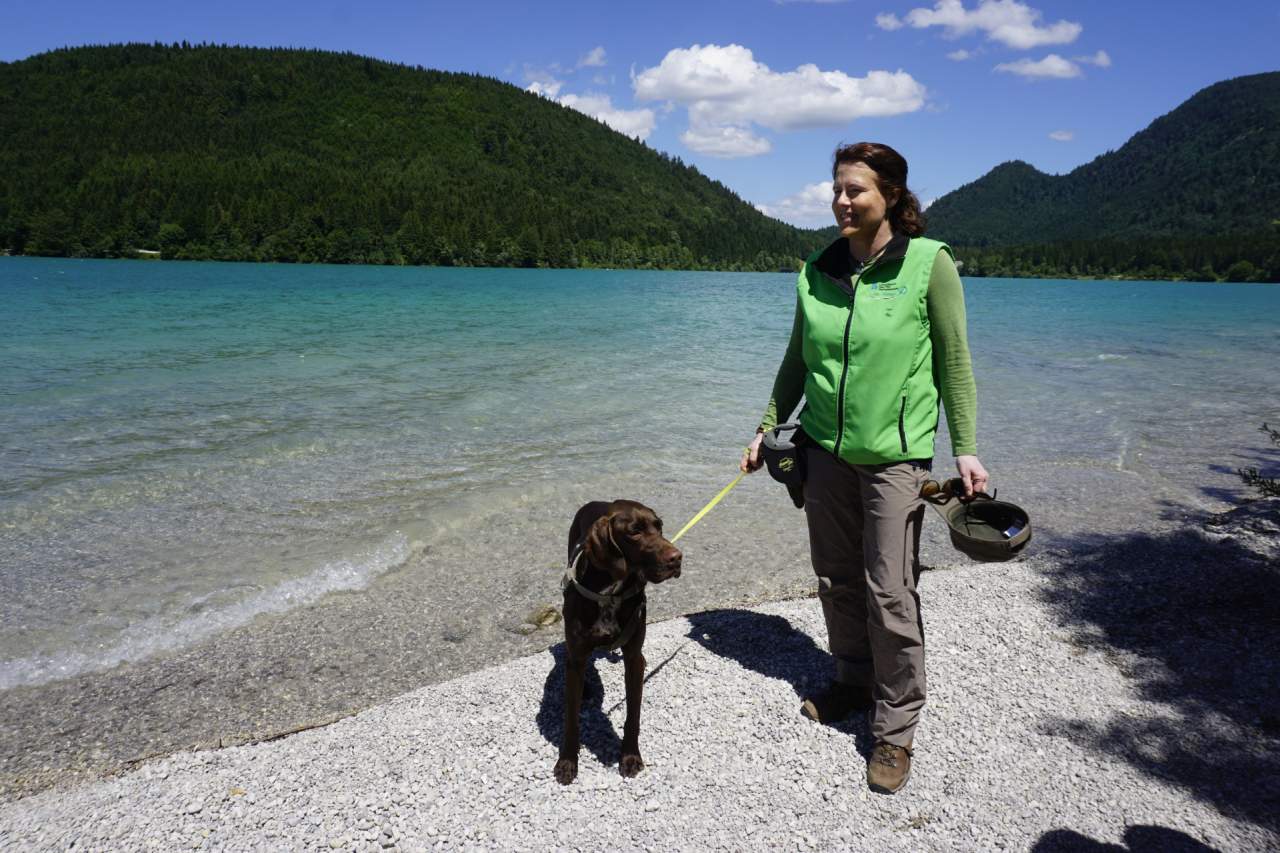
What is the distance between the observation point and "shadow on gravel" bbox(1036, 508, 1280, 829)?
368 cm

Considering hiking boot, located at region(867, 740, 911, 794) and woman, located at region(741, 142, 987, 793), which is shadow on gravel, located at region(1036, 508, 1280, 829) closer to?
hiking boot, located at region(867, 740, 911, 794)

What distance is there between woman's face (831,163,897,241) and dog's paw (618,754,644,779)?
2.81 metres

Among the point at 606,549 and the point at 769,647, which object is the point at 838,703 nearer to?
the point at 769,647

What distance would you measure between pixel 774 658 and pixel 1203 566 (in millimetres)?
4397

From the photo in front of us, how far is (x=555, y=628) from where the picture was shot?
6.11 m

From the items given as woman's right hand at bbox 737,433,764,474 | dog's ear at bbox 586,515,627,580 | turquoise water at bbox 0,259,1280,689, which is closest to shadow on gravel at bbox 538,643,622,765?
dog's ear at bbox 586,515,627,580

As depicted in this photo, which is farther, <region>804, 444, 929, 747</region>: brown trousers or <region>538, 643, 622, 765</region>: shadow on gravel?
<region>538, 643, 622, 765</region>: shadow on gravel

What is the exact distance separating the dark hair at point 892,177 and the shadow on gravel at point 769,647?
2.65m

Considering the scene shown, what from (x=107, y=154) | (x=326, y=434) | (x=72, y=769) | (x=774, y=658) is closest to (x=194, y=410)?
(x=326, y=434)

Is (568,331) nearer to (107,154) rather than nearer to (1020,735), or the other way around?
(1020,735)

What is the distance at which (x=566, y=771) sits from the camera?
148 inches

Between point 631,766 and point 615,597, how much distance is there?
2.98 ft

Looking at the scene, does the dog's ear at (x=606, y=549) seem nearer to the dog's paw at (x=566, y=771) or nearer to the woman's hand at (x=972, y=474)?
the dog's paw at (x=566, y=771)

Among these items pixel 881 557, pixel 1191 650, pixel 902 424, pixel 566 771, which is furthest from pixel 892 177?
pixel 1191 650
